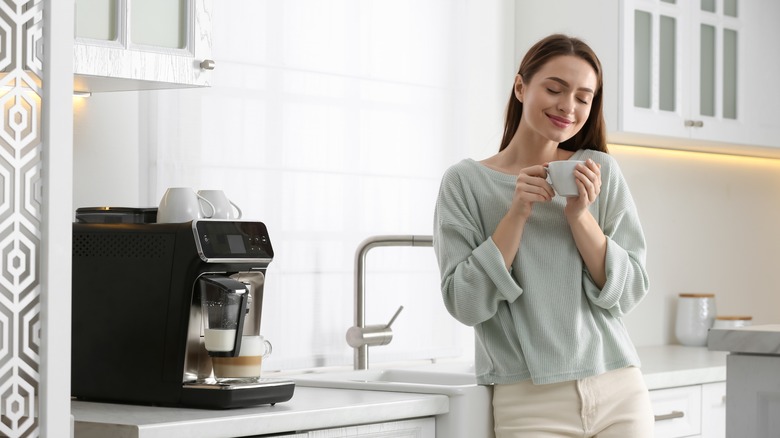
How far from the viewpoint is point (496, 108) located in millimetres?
3320

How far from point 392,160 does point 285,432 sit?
1.37 m

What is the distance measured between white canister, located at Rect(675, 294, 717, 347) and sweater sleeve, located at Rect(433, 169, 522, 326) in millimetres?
2055

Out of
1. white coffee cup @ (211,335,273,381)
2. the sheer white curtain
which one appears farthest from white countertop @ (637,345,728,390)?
white coffee cup @ (211,335,273,381)

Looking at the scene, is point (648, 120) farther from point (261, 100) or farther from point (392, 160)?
point (261, 100)

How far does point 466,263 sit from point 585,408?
308mm

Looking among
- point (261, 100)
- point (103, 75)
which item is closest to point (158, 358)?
point (103, 75)

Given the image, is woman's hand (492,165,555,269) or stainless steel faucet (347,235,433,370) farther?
stainless steel faucet (347,235,433,370)

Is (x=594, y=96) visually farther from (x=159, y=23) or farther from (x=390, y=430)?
(x=159, y=23)

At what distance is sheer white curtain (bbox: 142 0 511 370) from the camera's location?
102 inches

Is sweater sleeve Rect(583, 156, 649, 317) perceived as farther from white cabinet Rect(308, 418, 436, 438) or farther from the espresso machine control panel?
the espresso machine control panel

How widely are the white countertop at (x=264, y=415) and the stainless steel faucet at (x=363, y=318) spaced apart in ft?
1.48

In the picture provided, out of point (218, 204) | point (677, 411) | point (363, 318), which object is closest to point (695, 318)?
point (677, 411)

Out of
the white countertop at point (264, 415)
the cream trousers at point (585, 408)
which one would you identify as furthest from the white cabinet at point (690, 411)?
the white countertop at point (264, 415)

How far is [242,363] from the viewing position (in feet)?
6.05
